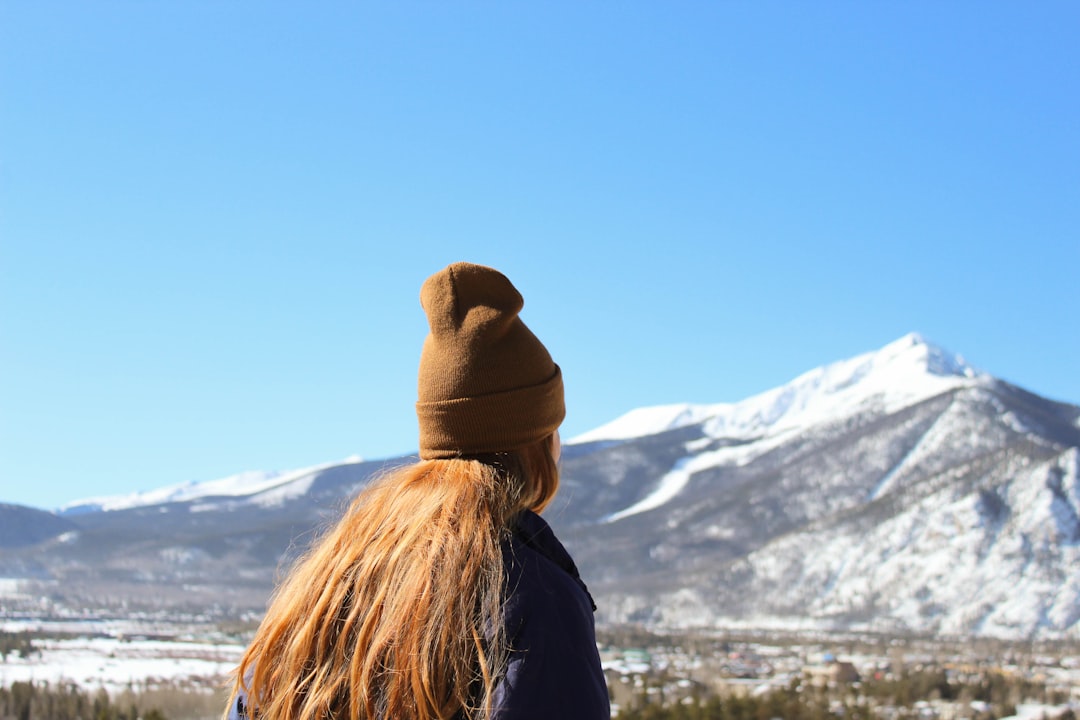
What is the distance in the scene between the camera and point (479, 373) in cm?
261

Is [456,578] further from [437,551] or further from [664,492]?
[664,492]

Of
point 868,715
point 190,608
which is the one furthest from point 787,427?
point 868,715

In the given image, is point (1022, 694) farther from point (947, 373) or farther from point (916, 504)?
point (947, 373)

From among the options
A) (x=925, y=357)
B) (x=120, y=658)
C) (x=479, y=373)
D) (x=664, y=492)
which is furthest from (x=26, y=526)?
(x=479, y=373)

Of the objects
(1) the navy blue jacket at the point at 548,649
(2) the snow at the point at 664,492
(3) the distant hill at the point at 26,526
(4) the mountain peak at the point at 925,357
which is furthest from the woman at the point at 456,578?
(4) the mountain peak at the point at 925,357

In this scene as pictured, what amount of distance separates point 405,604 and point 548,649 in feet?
1.02

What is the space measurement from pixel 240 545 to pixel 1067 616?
78.3 meters

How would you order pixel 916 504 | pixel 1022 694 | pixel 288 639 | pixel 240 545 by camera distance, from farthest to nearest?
1. pixel 240 545
2. pixel 916 504
3. pixel 1022 694
4. pixel 288 639

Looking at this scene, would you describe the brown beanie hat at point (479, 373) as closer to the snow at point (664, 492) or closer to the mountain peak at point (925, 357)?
the snow at point (664, 492)

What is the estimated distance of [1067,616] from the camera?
7950cm

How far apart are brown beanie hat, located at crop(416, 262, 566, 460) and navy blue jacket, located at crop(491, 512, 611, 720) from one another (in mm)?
377

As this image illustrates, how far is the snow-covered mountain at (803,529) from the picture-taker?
85875 millimetres

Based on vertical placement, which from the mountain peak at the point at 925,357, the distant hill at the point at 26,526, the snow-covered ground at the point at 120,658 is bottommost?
the snow-covered ground at the point at 120,658

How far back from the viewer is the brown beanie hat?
2.60 meters
